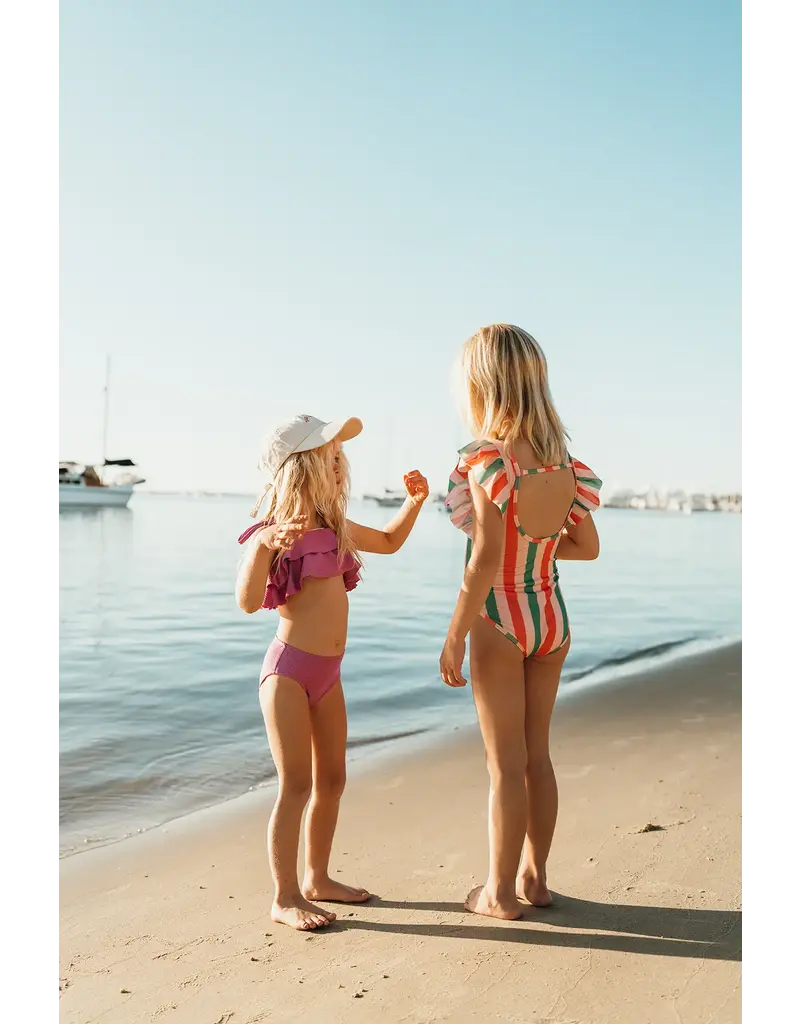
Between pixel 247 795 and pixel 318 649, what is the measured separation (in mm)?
1898

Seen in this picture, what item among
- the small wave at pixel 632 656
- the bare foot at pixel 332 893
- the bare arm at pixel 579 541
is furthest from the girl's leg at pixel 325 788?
the small wave at pixel 632 656

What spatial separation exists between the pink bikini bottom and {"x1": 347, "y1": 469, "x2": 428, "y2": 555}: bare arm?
451mm

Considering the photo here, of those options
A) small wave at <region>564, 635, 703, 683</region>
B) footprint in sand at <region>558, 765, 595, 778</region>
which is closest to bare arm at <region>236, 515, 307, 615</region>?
footprint in sand at <region>558, 765, 595, 778</region>

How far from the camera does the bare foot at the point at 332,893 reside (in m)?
3.30

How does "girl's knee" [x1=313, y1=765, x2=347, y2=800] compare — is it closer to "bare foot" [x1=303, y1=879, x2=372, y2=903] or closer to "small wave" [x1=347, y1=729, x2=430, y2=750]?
"bare foot" [x1=303, y1=879, x2=372, y2=903]

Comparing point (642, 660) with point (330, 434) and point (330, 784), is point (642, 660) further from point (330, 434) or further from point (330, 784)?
point (330, 434)

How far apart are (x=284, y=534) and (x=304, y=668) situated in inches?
18.6

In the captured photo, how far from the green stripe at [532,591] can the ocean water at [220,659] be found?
1085 mm

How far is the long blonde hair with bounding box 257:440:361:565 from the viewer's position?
3283mm

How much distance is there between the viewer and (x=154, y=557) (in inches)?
770

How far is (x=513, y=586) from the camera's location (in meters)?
3.19
